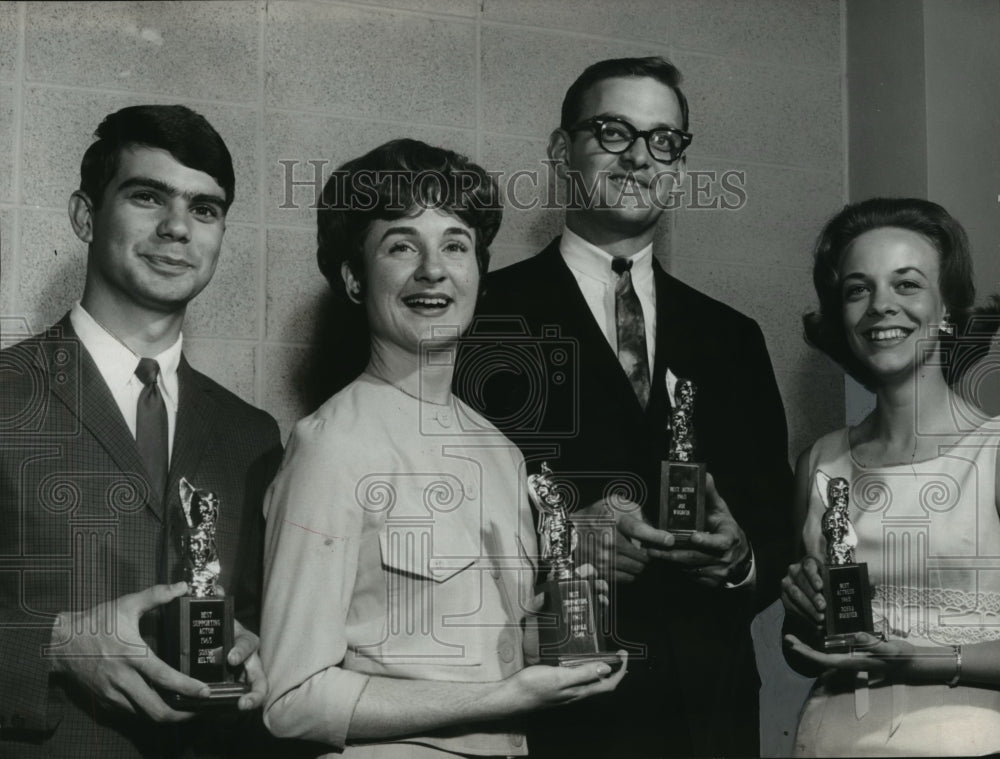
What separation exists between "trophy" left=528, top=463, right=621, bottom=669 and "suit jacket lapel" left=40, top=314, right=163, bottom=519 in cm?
77

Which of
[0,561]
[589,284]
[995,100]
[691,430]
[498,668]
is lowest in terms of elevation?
[498,668]

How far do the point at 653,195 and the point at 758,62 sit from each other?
19.8 inches

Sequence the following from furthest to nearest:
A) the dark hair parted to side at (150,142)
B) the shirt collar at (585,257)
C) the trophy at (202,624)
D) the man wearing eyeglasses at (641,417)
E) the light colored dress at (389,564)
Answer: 1. the shirt collar at (585,257)
2. the man wearing eyeglasses at (641,417)
3. the dark hair parted to side at (150,142)
4. the light colored dress at (389,564)
5. the trophy at (202,624)

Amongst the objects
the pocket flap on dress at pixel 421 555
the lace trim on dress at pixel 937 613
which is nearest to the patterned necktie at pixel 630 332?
the pocket flap on dress at pixel 421 555

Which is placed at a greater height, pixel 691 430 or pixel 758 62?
pixel 758 62

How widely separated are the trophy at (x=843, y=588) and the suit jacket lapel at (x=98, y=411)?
141 cm

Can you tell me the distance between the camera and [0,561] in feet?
9.33

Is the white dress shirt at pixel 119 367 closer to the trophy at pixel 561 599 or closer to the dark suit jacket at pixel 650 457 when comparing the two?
the dark suit jacket at pixel 650 457

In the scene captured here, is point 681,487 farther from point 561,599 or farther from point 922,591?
point 922,591

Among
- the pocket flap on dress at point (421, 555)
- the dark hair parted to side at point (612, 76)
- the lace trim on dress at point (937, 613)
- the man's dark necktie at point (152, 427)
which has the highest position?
the dark hair parted to side at point (612, 76)

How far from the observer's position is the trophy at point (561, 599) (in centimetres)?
290

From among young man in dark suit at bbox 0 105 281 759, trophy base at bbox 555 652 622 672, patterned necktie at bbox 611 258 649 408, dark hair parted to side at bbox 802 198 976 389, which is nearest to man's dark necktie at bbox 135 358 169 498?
young man in dark suit at bbox 0 105 281 759

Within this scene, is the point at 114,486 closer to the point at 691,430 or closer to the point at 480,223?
the point at 480,223

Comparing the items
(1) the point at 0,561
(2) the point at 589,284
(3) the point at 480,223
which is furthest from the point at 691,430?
(1) the point at 0,561
